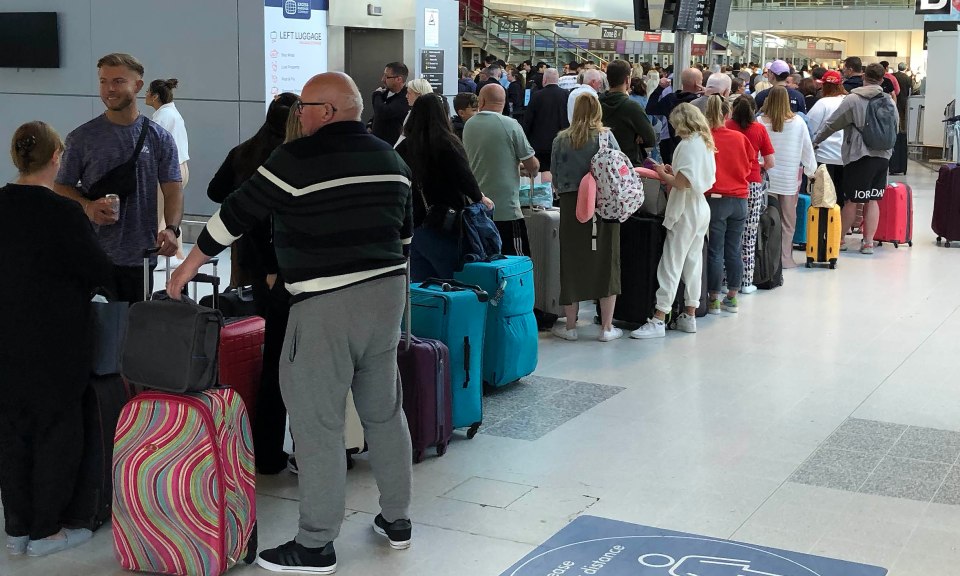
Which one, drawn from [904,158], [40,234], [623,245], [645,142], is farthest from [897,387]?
[904,158]

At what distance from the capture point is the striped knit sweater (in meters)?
3.67

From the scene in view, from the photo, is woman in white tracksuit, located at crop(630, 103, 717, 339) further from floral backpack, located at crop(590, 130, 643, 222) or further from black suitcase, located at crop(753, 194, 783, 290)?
black suitcase, located at crop(753, 194, 783, 290)

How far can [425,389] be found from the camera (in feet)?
16.1

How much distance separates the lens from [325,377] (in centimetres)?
377

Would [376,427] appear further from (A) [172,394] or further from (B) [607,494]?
(B) [607,494]

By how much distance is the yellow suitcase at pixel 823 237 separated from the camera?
10352mm

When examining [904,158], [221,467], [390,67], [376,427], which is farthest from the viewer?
[904,158]

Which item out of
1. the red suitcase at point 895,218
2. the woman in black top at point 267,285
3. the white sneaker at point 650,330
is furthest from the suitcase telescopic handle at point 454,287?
the red suitcase at point 895,218

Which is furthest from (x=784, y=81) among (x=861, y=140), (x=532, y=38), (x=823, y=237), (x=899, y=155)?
(x=532, y=38)

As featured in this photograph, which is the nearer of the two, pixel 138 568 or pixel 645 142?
pixel 138 568

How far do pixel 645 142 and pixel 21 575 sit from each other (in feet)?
18.1

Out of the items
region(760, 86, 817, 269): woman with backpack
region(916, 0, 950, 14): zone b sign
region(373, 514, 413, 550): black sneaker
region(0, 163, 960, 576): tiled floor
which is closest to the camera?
region(373, 514, 413, 550): black sneaker

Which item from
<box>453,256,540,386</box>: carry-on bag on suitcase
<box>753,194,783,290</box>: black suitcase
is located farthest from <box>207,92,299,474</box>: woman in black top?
<box>753,194,783,290</box>: black suitcase

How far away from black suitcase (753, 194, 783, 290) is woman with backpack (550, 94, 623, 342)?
2.27m
